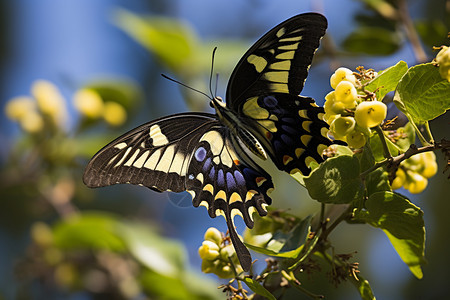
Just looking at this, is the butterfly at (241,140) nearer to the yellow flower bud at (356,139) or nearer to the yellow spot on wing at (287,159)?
the yellow spot on wing at (287,159)

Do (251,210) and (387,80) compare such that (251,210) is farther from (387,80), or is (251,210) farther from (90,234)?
(90,234)

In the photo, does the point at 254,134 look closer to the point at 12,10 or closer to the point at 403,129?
the point at 403,129

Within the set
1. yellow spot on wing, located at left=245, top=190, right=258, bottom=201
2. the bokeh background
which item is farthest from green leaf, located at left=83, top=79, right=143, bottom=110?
yellow spot on wing, located at left=245, top=190, right=258, bottom=201

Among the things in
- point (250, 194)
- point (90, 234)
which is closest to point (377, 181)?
point (250, 194)

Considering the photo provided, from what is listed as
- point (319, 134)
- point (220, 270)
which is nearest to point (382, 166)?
point (319, 134)

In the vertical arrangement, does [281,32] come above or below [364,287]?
above

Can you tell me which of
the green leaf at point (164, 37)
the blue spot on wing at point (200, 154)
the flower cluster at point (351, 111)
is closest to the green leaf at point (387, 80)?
the flower cluster at point (351, 111)
